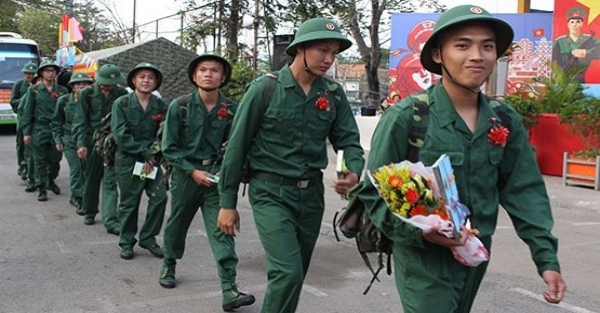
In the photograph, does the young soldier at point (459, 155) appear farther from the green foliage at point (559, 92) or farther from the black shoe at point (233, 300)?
the green foliage at point (559, 92)

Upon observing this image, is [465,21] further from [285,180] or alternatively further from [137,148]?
[137,148]

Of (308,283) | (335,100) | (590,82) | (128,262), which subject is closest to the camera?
(335,100)

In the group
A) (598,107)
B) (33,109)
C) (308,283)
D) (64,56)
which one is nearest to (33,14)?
(64,56)

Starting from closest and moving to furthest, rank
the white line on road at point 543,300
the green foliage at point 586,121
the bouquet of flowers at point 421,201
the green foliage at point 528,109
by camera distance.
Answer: the bouquet of flowers at point 421,201, the white line on road at point 543,300, the green foliage at point 586,121, the green foliage at point 528,109

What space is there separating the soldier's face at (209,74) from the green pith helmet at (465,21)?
275 centimetres

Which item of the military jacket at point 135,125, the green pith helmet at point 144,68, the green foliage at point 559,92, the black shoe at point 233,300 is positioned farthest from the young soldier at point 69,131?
the green foliage at point 559,92

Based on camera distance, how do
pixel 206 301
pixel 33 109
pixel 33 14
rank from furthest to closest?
pixel 33 14 → pixel 33 109 → pixel 206 301

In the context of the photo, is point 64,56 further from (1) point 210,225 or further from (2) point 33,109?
(1) point 210,225

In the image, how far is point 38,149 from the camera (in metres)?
10.3

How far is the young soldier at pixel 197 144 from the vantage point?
530cm

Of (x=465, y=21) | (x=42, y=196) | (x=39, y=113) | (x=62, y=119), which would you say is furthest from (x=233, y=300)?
(x=39, y=113)

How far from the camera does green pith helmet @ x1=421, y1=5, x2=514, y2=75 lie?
2.59m

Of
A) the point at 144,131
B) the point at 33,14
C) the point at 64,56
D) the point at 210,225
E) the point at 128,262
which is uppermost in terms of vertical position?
the point at 33,14

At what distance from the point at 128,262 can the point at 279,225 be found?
10.2 feet
